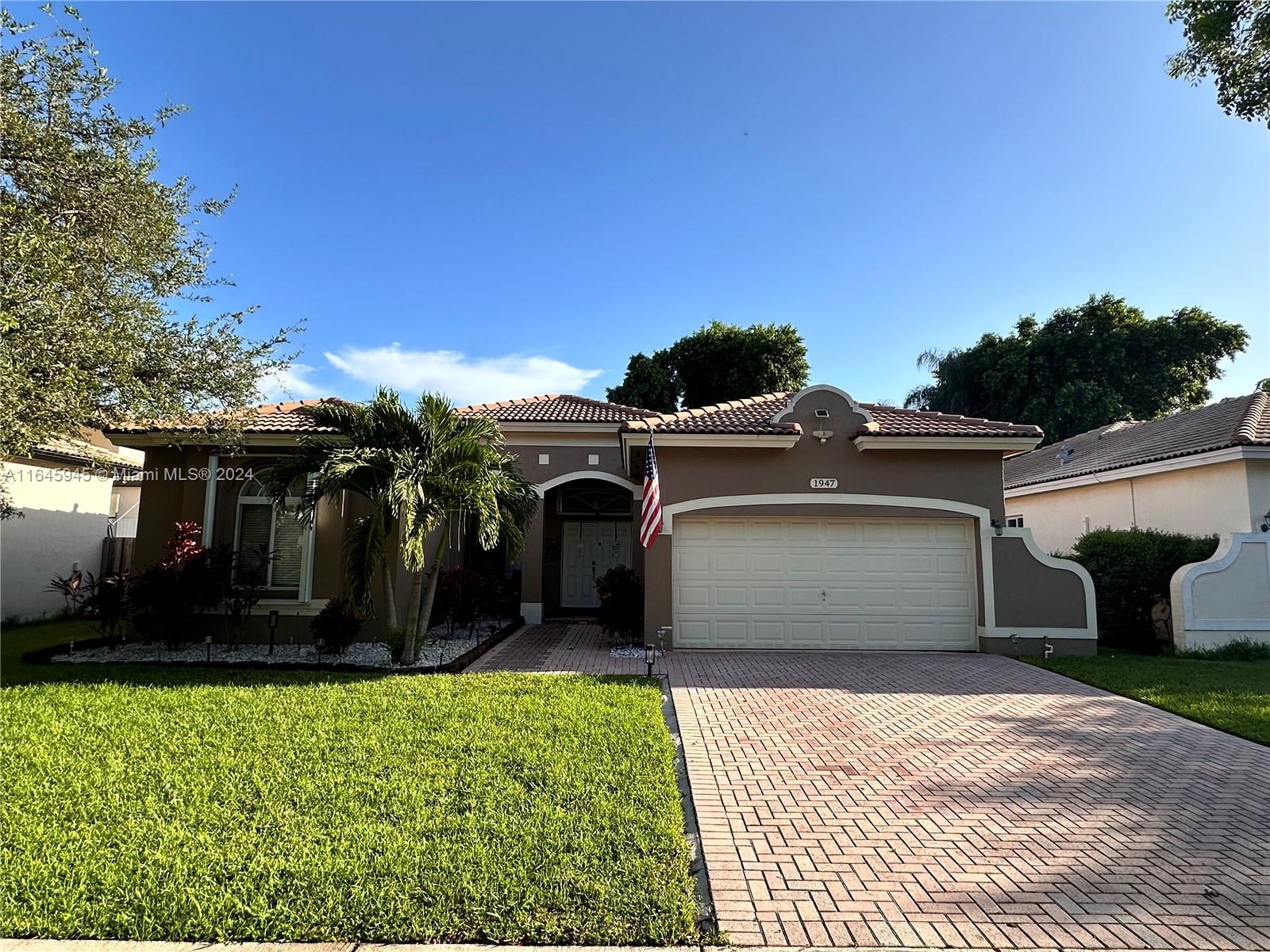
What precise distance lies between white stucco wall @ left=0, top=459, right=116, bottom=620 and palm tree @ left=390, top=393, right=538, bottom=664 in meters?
10.5

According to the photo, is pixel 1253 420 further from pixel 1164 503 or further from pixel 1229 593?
pixel 1229 593

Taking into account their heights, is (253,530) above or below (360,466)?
below

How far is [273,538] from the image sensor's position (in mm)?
11320

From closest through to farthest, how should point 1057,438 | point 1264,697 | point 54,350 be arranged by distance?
point 54,350, point 1264,697, point 1057,438

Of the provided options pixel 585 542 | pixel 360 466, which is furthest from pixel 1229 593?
pixel 360 466

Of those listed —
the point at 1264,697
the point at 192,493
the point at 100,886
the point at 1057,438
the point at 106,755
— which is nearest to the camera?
the point at 100,886

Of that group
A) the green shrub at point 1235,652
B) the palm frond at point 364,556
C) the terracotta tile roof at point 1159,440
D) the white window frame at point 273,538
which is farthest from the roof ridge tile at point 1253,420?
the white window frame at point 273,538

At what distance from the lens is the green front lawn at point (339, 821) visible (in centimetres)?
338

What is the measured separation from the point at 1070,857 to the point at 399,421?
9102 millimetres

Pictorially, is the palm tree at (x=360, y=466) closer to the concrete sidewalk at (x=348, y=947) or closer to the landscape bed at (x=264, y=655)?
the landscape bed at (x=264, y=655)

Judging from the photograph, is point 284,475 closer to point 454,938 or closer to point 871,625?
point 454,938

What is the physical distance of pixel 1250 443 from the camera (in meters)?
13.2

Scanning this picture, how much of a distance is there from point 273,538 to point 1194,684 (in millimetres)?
15292

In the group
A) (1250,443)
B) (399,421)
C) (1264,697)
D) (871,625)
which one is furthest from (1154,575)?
(399,421)
